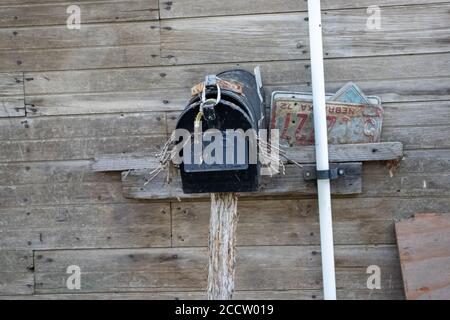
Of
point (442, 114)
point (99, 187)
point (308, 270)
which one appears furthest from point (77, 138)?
point (442, 114)

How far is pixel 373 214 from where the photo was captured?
172 inches

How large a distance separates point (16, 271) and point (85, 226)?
1.71ft

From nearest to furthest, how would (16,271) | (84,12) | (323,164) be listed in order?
(323,164)
(84,12)
(16,271)

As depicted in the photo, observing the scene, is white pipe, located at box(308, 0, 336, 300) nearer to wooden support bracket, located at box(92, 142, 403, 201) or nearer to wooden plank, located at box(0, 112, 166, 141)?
wooden support bracket, located at box(92, 142, 403, 201)

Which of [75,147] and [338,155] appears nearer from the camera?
[338,155]

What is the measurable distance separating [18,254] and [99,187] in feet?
2.15

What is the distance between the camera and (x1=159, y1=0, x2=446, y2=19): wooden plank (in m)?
4.31

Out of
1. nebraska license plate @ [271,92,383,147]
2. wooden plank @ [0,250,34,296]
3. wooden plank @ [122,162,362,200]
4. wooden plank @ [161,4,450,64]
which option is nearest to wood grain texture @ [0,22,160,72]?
wooden plank @ [161,4,450,64]

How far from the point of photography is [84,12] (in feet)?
14.9

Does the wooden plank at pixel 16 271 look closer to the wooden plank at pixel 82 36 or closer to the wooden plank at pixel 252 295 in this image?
the wooden plank at pixel 252 295

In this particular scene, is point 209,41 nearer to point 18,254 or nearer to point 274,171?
point 274,171

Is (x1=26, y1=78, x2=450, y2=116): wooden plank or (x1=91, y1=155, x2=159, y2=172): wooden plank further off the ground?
(x1=26, y1=78, x2=450, y2=116): wooden plank

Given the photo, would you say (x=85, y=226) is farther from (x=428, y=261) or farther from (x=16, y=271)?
(x=428, y=261)

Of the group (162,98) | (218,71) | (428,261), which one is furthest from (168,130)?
(428,261)
